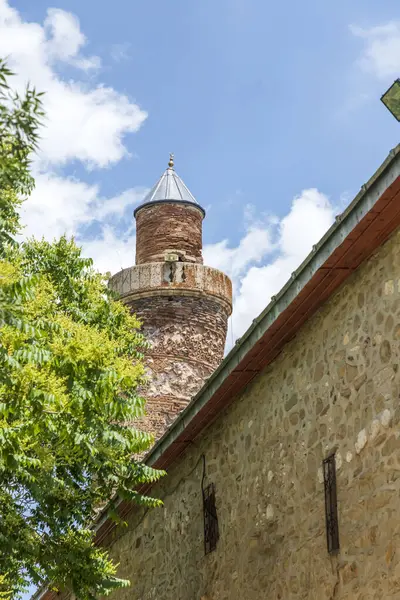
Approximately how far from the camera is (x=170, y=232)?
2402 centimetres

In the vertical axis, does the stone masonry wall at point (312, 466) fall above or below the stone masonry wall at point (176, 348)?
below

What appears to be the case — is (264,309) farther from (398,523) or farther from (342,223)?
(398,523)

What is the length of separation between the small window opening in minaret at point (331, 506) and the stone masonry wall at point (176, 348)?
12.9m

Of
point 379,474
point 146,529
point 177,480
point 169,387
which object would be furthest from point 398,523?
point 169,387

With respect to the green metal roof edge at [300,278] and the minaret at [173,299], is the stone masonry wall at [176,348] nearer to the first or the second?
the minaret at [173,299]

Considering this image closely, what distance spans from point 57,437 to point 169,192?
12657mm

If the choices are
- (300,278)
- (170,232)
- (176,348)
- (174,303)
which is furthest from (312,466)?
(170,232)

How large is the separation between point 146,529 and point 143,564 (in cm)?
52

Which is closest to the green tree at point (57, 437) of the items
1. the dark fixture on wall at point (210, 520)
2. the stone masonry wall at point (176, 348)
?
the dark fixture on wall at point (210, 520)

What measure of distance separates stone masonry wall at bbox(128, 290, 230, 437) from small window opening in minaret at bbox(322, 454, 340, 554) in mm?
12858

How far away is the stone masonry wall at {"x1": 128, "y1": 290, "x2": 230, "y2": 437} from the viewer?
22.4 meters

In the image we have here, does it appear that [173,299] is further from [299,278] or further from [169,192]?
[299,278]

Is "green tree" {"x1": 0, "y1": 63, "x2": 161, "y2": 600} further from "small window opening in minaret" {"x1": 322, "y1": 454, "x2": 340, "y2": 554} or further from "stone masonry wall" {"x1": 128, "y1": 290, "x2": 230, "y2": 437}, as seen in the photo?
"stone masonry wall" {"x1": 128, "y1": 290, "x2": 230, "y2": 437}

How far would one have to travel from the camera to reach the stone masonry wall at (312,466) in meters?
8.30
